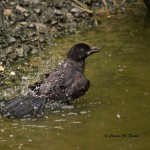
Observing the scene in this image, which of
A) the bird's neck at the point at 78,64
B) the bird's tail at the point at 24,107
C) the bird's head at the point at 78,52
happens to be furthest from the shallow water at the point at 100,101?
the bird's head at the point at 78,52

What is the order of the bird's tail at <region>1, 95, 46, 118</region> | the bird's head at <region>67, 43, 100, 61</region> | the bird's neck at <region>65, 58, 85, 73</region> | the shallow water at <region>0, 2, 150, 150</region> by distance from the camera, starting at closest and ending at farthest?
the shallow water at <region>0, 2, 150, 150</region> → the bird's tail at <region>1, 95, 46, 118</region> → the bird's neck at <region>65, 58, 85, 73</region> → the bird's head at <region>67, 43, 100, 61</region>

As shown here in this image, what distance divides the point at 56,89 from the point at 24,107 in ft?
2.53

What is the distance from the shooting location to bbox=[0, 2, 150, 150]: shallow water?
786cm

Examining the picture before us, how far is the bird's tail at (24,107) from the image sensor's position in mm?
8500

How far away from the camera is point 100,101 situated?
935cm

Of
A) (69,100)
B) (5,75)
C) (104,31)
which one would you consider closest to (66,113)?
(69,100)

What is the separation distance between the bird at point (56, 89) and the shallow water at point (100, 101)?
159mm

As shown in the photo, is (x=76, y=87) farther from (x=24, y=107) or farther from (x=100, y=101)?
(x=24, y=107)

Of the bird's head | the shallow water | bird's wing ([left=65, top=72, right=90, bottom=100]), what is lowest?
the shallow water

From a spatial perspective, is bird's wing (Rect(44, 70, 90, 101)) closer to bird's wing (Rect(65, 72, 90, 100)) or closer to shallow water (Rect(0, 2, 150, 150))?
bird's wing (Rect(65, 72, 90, 100))

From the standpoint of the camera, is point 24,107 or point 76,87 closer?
point 24,107

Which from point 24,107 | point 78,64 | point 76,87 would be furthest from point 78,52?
point 24,107

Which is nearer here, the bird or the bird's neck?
the bird

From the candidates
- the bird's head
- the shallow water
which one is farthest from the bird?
the shallow water
